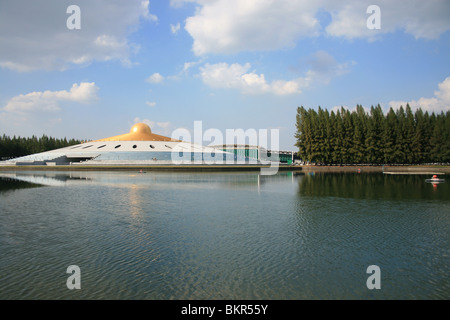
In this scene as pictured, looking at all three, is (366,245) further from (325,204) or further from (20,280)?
(20,280)

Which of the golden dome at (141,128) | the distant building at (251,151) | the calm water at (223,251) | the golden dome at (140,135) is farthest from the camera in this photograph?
the distant building at (251,151)

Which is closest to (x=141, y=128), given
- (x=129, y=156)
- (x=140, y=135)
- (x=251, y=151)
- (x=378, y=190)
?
(x=140, y=135)

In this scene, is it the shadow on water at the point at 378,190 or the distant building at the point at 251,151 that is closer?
the shadow on water at the point at 378,190

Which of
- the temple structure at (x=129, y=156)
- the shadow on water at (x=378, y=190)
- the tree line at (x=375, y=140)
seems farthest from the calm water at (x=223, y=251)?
the tree line at (x=375, y=140)

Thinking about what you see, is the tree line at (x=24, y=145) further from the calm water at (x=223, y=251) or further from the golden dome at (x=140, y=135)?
the calm water at (x=223, y=251)

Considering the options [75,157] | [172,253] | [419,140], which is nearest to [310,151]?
[419,140]

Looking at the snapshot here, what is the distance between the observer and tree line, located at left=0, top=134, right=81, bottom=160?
82625mm

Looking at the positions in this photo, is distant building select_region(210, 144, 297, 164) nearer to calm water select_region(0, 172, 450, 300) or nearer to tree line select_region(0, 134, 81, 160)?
tree line select_region(0, 134, 81, 160)

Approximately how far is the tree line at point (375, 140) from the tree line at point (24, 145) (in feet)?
233

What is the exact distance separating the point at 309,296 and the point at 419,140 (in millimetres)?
64054

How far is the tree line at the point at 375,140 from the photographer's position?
59.8 meters

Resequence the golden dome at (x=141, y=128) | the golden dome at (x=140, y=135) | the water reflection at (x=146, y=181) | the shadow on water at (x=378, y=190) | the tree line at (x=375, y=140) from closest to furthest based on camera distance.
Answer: the shadow on water at (x=378, y=190)
the water reflection at (x=146, y=181)
the tree line at (x=375, y=140)
the golden dome at (x=140, y=135)
the golden dome at (x=141, y=128)

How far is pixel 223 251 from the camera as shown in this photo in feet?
30.8

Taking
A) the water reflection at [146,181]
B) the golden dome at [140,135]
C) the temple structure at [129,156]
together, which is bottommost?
the water reflection at [146,181]
